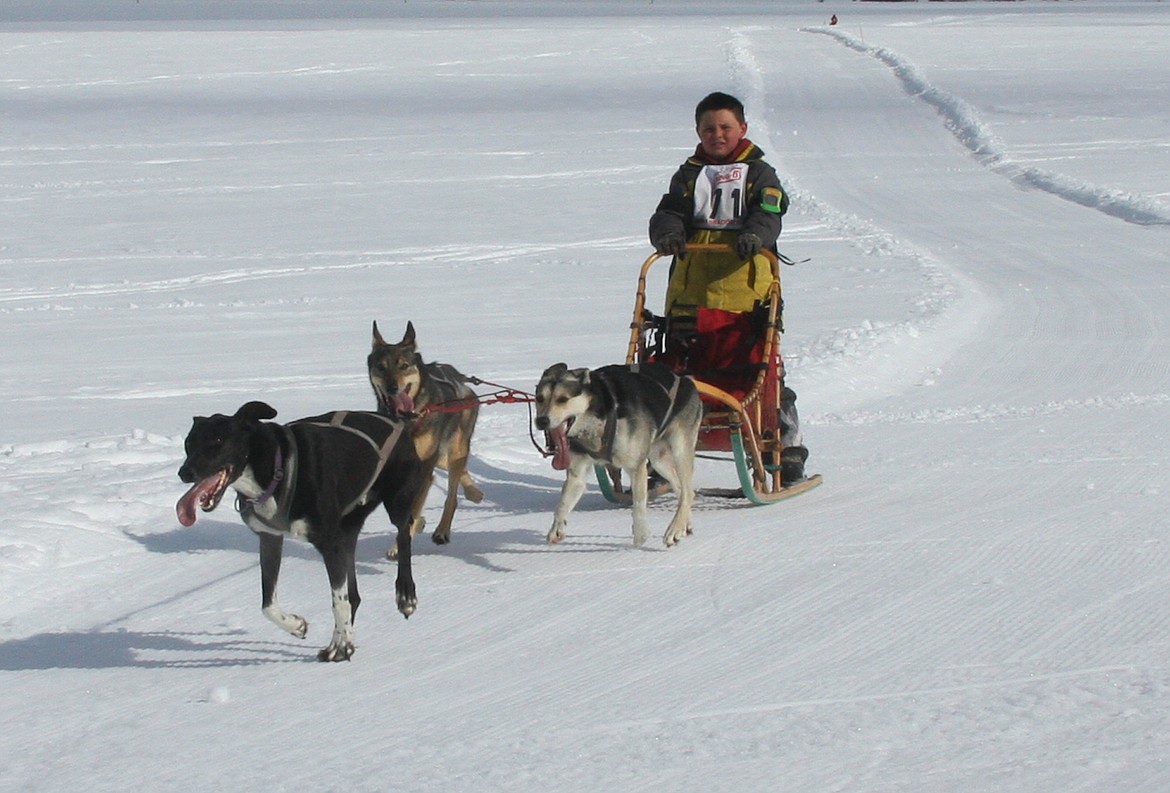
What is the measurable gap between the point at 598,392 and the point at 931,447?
8.58 ft

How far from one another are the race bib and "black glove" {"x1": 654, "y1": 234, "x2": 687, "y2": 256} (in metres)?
0.22

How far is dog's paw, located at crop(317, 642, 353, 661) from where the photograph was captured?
4.33 metres

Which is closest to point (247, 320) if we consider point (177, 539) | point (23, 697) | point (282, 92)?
point (177, 539)

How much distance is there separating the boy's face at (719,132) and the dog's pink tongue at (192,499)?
3.03 metres

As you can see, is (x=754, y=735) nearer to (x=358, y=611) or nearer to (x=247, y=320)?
(x=358, y=611)

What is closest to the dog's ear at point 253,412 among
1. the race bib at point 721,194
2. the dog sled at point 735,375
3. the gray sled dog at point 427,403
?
the gray sled dog at point 427,403

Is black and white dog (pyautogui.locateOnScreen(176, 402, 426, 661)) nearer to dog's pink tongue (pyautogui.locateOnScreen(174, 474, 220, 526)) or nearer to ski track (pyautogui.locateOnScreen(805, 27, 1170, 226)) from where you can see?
dog's pink tongue (pyautogui.locateOnScreen(174, 474, 220, 526))

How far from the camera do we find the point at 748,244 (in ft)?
19.5

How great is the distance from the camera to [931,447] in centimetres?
729

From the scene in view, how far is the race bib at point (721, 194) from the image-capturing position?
6.22m

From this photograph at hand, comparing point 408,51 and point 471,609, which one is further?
point 408,51

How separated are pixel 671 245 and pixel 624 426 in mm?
1072

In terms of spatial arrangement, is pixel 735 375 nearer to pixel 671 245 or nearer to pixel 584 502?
pixel 671 245

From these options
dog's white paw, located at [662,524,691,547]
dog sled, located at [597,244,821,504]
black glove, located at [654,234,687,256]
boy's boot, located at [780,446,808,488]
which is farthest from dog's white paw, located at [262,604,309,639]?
boy's boot, located at [780,446,808,488]
